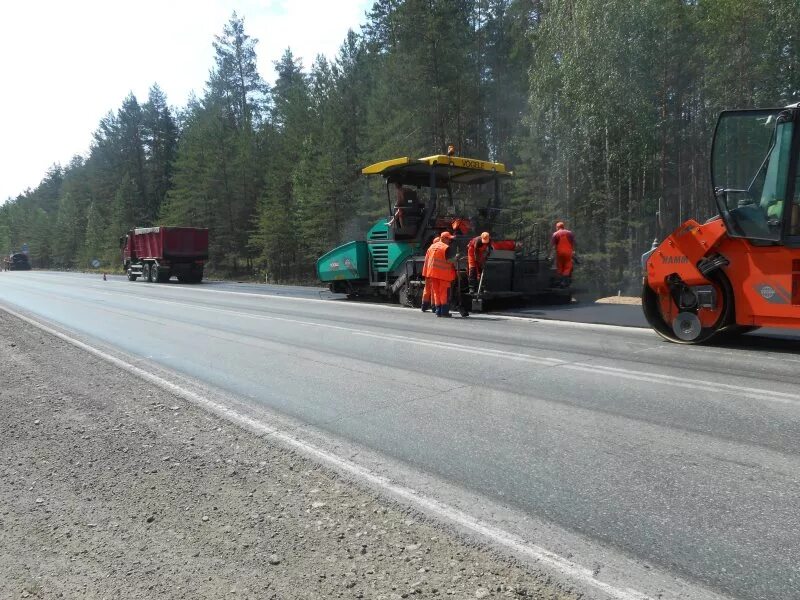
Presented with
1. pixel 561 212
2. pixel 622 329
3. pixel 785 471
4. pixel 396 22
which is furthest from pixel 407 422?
pixel 396 22

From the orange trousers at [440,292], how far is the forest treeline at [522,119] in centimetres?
679

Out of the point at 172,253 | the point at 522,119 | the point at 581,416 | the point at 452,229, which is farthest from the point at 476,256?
the point at 172,253

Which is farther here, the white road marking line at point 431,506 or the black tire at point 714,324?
the black tire at point 714,324

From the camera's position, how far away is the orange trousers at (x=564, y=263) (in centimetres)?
1400

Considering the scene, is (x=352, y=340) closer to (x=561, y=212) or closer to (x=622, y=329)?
(x=622, y=329)

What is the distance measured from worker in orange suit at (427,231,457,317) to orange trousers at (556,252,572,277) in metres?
2.87

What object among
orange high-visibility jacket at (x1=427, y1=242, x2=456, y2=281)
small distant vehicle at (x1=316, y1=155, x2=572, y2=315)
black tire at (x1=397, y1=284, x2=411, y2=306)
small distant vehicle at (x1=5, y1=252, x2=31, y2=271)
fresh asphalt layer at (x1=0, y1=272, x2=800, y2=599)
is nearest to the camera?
fresh asphalt layer at (x1=0, y1=272, x2=800, y2=599)

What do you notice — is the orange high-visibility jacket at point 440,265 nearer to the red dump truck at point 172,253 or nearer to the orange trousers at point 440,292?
the orange trousers at point 440,292

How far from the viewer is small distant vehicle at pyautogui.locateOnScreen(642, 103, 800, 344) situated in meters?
6.80

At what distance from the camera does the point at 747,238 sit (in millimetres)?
7145

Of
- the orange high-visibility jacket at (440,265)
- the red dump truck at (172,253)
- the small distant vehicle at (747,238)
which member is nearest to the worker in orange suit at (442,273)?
the orange high-visibility jacket at (440,265)

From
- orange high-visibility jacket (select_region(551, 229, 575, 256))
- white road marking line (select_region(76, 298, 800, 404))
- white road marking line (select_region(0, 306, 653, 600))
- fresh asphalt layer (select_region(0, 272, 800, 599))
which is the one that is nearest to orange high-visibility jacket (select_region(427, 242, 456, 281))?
fresh asphalt layer (select_region(0, 272, 800, 599))

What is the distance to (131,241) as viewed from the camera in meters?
34.0

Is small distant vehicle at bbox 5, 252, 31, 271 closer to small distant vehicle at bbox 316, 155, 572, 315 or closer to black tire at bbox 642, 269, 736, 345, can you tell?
small distant vehicle at bbox 316, 155, 572, 315
